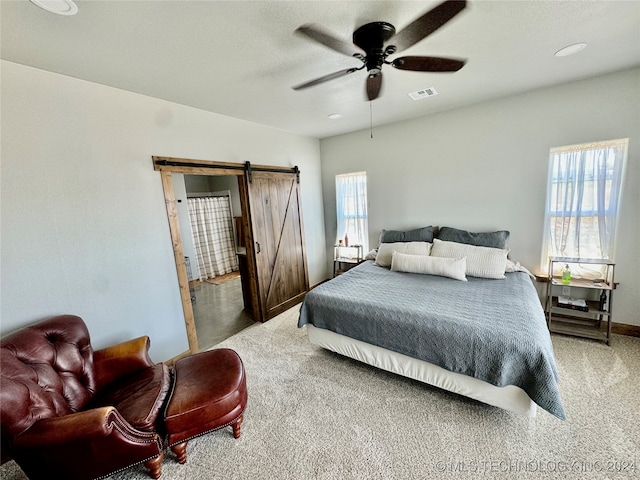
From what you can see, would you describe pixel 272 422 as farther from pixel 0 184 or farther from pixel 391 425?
pixel 0 184

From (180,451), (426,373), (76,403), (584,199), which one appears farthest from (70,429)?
(584,199)

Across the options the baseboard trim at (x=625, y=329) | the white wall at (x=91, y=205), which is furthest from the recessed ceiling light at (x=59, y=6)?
the baseboard trim at (x=625, y=329)

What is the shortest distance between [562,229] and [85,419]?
443 centimetres

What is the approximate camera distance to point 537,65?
7.52 feet

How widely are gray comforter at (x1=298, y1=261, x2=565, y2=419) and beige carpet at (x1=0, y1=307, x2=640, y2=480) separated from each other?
343 millimetres

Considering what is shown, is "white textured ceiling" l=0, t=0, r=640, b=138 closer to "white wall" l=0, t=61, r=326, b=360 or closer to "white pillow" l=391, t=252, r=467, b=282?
"white wall" l=0, t=61, r=326, b=360

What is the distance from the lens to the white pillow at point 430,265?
9.48 ft

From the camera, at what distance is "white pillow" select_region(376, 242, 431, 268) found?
338 cm

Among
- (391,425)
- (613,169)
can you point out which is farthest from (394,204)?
(391,425)

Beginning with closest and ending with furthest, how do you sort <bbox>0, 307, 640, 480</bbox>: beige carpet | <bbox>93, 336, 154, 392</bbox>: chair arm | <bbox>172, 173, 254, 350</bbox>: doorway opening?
<bbox>0, 307, 640, 480</bbox>: beige carpet < <bbox>93, 336, 154, 392</bbox>: chair arm < <bbox>172, 173, 254, 350</bbox>: doorway opening

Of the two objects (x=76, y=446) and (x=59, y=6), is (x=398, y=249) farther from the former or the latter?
(x=59, y=6)

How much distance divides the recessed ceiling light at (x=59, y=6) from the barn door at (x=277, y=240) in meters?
2.13

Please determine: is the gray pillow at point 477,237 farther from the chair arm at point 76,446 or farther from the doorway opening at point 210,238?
the chair arm at point 76,446

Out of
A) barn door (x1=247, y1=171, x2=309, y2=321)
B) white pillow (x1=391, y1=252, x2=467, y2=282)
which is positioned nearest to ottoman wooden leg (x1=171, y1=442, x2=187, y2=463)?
barn door (x1=247, y1=171, x2=309, y2=321)
